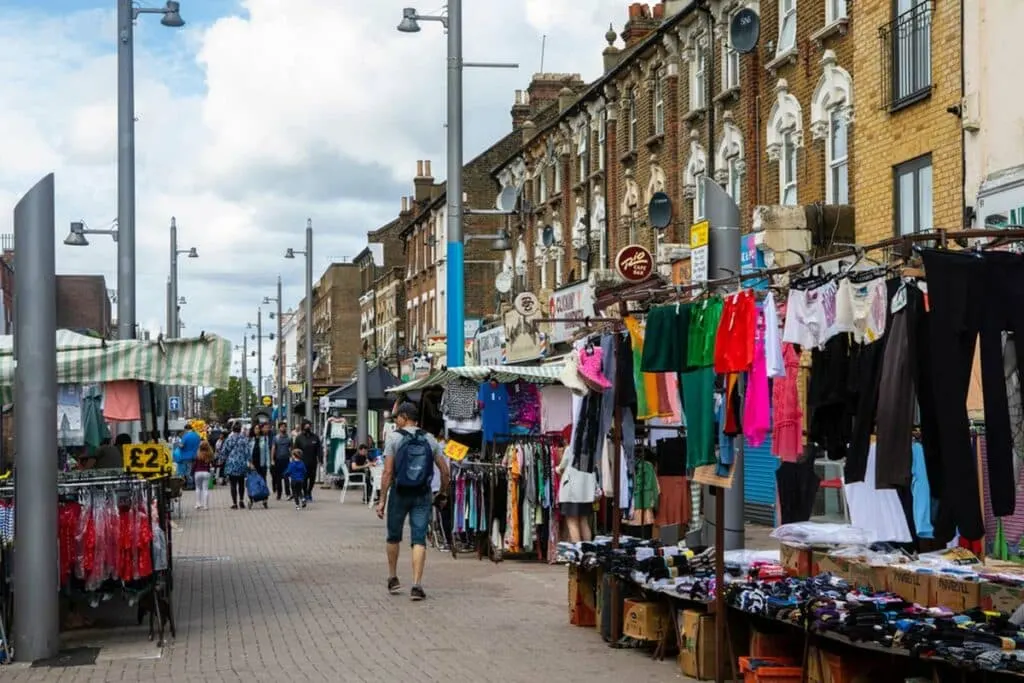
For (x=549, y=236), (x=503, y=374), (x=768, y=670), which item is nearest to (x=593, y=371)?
(x=768, y=670)

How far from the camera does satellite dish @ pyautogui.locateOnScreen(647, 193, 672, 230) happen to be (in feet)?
94.2

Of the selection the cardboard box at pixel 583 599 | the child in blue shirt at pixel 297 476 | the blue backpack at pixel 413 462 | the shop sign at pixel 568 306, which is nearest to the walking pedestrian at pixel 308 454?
the child in blue shirt at pixel 297 476

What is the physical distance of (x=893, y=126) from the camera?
66.1ft

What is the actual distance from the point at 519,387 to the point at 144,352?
782 cm

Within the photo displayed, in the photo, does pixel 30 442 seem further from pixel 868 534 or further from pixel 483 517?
pixel 483 517

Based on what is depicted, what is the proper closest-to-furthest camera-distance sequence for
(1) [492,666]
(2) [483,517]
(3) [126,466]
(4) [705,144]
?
(1) [492,666], (3) [126,466], (2) [483,517], (4) [705,144]

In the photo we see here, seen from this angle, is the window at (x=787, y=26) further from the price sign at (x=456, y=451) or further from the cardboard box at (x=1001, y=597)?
the cardboard box at (x=1001, y=597)

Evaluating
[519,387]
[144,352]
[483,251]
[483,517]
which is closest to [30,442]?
[144,352]

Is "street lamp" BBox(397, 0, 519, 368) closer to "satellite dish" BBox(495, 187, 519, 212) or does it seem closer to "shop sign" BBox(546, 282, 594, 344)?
"shop sign" BBox(546, 282, 594, 344)

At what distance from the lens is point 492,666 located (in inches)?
420

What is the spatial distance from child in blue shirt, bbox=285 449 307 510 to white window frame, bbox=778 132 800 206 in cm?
1244

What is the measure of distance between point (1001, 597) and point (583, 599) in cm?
456

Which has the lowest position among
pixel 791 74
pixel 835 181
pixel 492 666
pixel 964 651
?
pixel 492 666

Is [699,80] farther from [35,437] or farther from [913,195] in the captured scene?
[35,437]
